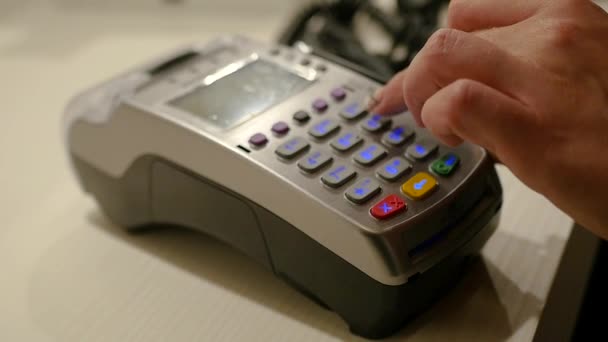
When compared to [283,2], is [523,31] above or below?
above

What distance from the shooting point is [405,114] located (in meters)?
0.39

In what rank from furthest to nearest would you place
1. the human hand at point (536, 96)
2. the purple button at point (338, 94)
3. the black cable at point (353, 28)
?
the black cable at point (353, 28), the purple button at point (338, 94), the human hand at point (536, 96)

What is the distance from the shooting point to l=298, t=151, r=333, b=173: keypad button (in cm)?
35

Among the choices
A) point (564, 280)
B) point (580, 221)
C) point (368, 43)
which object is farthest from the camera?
point (368, 43)

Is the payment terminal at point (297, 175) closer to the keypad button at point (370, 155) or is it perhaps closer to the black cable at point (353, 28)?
the keypad button at point (370, 155)

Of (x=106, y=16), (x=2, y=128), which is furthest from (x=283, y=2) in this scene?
(x=2, y=128)

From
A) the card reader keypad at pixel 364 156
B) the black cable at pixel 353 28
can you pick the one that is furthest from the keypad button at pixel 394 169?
the black cable at pixel 353 28

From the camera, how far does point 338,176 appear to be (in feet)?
1.12

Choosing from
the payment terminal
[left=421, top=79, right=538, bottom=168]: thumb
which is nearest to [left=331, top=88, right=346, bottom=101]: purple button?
the payment terminal

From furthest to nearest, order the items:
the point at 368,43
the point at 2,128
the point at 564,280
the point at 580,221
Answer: the point at 368,43
the point at 2,128
the point at 564,280
the point at 580,221

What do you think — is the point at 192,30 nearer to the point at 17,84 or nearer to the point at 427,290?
the point at 17,84

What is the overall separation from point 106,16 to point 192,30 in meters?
0.12

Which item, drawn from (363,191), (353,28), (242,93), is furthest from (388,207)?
(353,28)

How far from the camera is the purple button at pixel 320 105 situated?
0.40m
